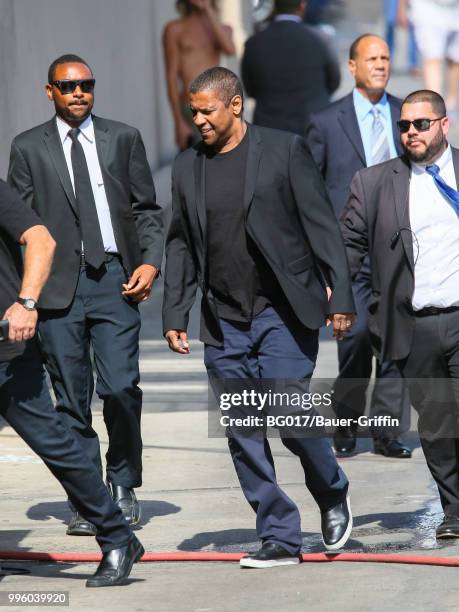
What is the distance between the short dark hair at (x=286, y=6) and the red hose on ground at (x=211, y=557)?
5.47 m

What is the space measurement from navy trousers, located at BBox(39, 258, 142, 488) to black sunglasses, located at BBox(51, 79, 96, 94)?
0.76m

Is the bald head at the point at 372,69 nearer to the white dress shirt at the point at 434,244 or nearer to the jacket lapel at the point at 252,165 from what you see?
the white dress shirt at the point at 434,244

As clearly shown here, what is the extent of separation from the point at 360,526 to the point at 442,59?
37.7 feet

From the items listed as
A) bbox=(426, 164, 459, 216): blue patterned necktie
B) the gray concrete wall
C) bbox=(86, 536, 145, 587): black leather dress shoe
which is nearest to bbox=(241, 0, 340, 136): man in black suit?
the gray concrete wall

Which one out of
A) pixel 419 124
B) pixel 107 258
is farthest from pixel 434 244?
pixel 107 258

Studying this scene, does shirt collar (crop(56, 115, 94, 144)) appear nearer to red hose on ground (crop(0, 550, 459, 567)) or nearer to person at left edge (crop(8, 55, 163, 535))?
person at left edge (crop(8, 55, 163, 535))

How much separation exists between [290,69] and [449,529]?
5.15 m

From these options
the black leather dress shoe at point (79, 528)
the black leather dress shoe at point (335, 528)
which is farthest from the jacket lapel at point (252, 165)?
the black leather dress shoe at point (79, 528)

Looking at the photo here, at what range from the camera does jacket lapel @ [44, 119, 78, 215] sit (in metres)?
7.13

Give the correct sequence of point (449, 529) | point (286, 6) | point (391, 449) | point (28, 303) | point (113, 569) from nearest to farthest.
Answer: point (28, 303), point (113, 569), point (449, 529), point (391, 449), point (286, 6)

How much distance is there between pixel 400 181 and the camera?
7055 mm

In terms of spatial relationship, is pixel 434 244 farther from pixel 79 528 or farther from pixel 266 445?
pixel 79 528

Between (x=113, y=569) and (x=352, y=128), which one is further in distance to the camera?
(x=352, y=128)

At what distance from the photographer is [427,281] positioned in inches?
274
